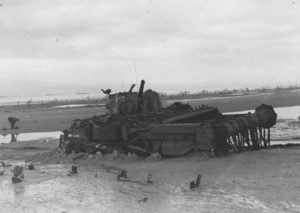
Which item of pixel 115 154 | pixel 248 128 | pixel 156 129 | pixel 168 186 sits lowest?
pixel 168 186

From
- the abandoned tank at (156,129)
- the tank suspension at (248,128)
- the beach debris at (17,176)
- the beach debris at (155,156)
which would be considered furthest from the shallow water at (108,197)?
the tank suspension at (248,128)

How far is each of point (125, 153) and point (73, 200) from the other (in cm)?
529

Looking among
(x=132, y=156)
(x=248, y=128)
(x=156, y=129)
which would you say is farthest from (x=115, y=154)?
(x=248, y=128)

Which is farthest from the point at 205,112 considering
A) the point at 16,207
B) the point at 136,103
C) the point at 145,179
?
the point at 16,207

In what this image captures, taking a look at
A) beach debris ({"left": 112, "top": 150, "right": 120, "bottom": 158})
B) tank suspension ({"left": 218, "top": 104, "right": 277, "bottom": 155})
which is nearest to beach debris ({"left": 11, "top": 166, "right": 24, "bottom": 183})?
beach debris ({"left": 112, "top": 150, "right": 120, "bottom": 158})

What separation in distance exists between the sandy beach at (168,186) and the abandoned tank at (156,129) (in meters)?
0.40

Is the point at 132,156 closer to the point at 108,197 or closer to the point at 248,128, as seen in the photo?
the point at 248,128

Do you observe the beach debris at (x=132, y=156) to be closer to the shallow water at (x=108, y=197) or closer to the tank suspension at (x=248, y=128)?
the tank suspension at (x=248, y=128)

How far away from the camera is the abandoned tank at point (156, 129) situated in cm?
1184

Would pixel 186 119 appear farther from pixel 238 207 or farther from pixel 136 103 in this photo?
pixel 238 207

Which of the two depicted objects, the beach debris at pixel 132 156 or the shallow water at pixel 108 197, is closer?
the shallow water at pixel 108 197

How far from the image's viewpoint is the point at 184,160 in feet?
38.1

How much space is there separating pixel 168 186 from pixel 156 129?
389 cm

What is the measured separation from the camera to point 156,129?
40.5ft
